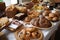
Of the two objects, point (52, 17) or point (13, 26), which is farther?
point (52, 17)

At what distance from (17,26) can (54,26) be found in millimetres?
274

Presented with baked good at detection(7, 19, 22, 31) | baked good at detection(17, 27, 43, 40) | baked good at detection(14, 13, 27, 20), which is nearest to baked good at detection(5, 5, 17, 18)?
baked good at detection(14, 13, 27, 20)

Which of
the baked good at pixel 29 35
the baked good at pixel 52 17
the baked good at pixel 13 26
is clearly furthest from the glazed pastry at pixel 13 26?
the baked good at pixel 52 17

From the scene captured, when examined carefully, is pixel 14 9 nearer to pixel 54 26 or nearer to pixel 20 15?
pixel 20 15

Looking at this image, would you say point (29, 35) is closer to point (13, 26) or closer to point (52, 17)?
point (13, 26)

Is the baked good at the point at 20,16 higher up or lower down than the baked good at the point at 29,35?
lower down

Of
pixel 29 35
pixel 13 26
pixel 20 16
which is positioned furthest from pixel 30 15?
pixel 29 35

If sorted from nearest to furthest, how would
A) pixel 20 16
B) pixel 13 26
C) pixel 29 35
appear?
pixel 29 35, pixel 13 26, pixel 20 16

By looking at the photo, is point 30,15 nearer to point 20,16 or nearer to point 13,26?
point 20,16

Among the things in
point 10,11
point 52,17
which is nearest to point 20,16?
point 10,11

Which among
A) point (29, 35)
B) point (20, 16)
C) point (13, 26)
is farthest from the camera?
point (20, 16)

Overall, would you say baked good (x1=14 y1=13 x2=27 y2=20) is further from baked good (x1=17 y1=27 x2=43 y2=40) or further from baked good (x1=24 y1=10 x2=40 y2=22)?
baked good (x1=17 y1=27 x2=43 y2=40)

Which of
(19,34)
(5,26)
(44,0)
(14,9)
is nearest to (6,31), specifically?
(5,26)

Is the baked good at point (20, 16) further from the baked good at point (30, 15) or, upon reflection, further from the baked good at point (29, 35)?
the baked good at point (29, 35)
